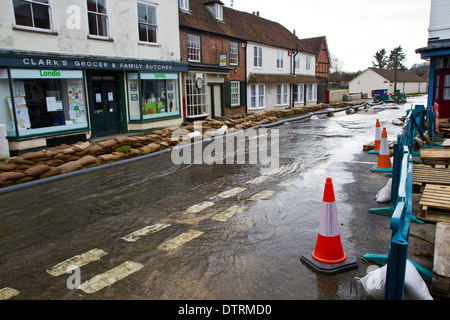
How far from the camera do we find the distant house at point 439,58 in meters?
13.9

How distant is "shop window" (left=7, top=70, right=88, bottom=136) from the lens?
11.1 metres

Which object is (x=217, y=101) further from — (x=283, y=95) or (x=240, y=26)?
(x=283, y=95)

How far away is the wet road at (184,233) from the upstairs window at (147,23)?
888 cm

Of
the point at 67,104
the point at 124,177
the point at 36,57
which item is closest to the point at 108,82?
the point at 67,104

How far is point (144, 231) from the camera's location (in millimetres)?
5312

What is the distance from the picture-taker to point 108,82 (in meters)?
14.7

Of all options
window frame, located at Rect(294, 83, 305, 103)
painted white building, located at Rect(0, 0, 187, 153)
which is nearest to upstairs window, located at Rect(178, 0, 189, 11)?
painted white building, located at Rect(0, 0, 187, 153)

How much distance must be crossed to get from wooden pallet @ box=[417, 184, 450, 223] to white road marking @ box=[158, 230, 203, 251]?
339cm

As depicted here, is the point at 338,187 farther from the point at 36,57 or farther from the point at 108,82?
the point at 108,82

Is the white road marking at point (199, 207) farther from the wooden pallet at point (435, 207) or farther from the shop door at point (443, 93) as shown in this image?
the shop door at point (443, 93)

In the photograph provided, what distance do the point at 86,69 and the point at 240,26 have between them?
52.9ft

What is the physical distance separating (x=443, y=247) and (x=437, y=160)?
15.2ft

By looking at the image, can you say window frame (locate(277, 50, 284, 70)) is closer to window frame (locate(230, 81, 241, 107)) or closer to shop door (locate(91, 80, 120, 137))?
window frame (locate(230, 81, 241, 107))

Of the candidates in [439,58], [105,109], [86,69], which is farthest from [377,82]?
[86,69]
